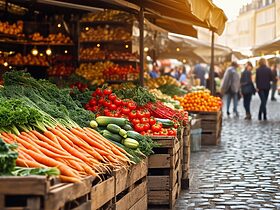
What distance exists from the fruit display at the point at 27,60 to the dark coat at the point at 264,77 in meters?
9.31

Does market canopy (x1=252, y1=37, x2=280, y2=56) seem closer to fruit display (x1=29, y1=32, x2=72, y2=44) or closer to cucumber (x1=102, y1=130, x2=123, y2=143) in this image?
fruit display (x1=29, y1=32, x2=72, y2=44)

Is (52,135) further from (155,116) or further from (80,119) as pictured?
(155,116)

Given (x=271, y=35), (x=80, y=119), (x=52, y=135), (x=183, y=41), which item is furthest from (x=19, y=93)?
(x=271, y=35)

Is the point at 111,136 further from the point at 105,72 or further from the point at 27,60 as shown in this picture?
the point at 105,72

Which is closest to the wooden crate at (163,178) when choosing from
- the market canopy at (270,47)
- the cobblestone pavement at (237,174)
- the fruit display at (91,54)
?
the cobblestone pavement at (237,174)

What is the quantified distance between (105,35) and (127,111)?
354 inches

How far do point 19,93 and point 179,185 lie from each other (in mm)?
2948

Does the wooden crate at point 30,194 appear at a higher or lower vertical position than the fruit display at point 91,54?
lower

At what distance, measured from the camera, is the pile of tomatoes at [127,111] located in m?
8.78

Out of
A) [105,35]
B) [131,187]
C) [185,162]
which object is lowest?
[185,162]

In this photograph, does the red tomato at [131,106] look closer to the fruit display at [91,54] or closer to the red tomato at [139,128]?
the red tomato at [139,128]

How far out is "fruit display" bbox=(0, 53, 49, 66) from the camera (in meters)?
16.6

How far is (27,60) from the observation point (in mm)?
17016

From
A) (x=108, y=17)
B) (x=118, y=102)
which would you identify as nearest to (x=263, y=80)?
(x=108, y=17)
